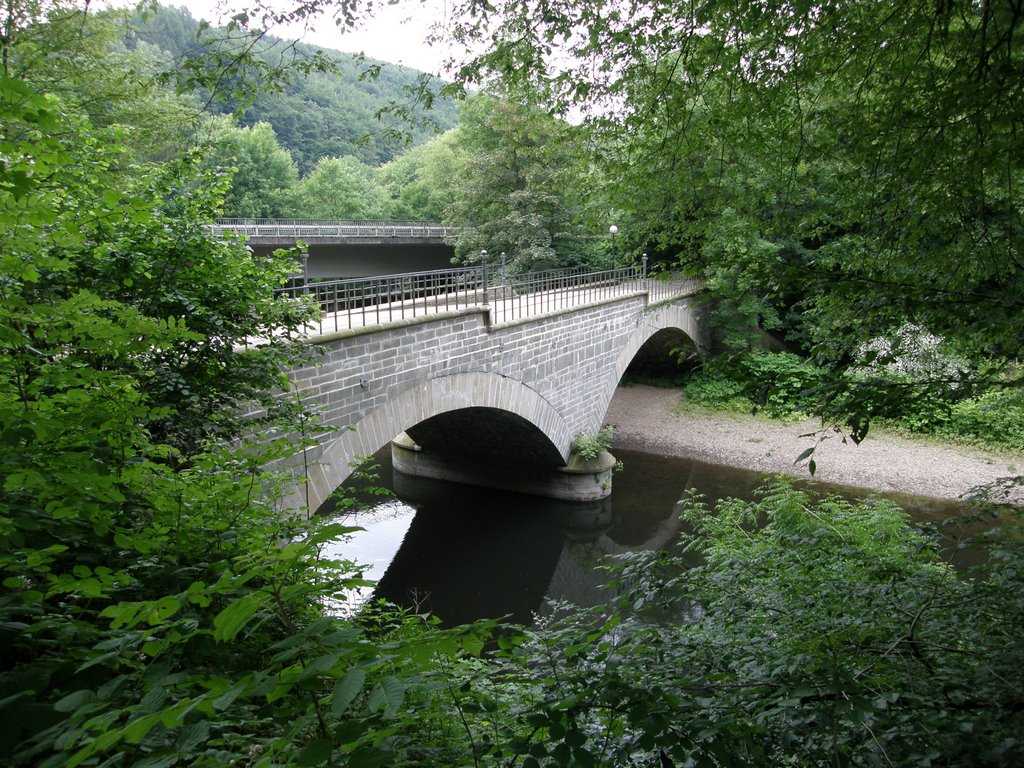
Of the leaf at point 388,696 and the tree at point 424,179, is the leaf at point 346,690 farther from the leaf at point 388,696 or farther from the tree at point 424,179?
the tree at point 424,179

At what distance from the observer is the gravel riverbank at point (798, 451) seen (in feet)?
43.2

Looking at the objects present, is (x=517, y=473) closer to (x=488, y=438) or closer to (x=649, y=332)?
(x=488, y=438)

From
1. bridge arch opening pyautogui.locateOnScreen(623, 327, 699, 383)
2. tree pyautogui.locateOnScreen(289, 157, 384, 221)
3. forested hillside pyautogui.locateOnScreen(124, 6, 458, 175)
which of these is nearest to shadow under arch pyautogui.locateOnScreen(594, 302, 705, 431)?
bridge arch opening pyautogui.locateOnScreen(623, 327, 699, 383)

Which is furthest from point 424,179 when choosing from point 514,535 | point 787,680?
point 787,680

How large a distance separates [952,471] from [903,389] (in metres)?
13.0

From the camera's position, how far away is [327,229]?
26516 millimetres

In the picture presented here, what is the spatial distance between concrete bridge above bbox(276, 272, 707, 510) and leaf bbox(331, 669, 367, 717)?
3877 millimetres

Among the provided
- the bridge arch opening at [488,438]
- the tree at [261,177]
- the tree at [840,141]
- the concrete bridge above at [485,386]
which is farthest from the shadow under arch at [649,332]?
the tree at [261,177]

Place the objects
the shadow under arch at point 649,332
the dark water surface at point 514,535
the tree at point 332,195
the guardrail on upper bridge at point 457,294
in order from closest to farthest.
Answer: the guardrail on upper bridge at point 457,294 < the dark water surface at point 514,535 < the shadow under arch at point 649,332 < the tree at point 332,195

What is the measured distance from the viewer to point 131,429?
7.99 ft

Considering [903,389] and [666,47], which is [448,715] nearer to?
[903,389]

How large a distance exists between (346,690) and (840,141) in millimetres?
3819

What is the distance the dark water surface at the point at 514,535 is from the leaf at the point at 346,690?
7.43 metres

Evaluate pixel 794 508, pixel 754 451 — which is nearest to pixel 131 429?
pixel 794 508
